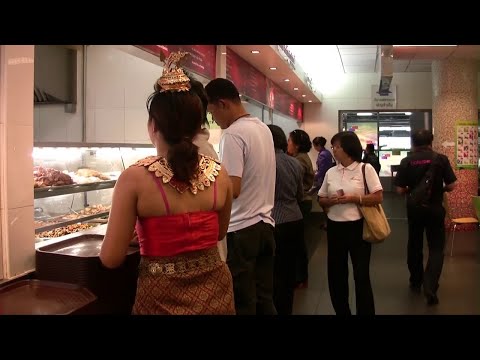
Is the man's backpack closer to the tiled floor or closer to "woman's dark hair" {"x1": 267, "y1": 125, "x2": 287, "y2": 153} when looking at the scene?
the tiled floor

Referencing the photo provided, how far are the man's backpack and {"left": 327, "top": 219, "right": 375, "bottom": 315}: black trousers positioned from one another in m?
1.34

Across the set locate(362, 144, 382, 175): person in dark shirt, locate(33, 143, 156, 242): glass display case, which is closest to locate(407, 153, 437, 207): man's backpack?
locate(33, 143, 156, 242): glass display case

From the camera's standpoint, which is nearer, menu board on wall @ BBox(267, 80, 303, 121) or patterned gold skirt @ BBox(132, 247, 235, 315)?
patterned gold skirt @ BBox(132, 247, 235, 315)

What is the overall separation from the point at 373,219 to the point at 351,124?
33.0 feet

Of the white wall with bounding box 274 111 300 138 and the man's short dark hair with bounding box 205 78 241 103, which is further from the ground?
the white wall with bounding box 274 111 300 138

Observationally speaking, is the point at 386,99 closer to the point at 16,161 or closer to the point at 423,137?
the point at 423,137

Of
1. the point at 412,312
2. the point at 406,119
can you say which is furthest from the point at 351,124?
the point at 412,312

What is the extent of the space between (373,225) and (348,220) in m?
0.19

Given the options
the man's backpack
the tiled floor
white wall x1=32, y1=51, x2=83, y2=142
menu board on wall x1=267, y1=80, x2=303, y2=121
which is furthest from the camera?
menu board on wall x1=267, y1=80, x2=303, y2=121

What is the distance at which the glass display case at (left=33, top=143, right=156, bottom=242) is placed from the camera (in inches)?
122

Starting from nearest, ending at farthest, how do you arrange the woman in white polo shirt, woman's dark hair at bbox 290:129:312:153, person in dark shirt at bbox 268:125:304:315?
the woman in white polo shirt, person in dark shirt at bbox 268:125:304:315, woman's dark hair at bbox 290:129:312:153

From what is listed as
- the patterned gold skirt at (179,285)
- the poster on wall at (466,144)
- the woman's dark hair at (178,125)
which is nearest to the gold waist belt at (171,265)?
the patterned gold skirt at (179,285)

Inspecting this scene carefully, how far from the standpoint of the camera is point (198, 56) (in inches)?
175
